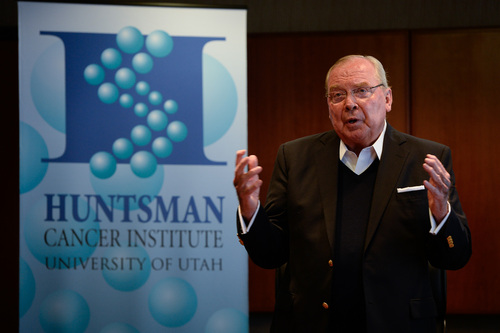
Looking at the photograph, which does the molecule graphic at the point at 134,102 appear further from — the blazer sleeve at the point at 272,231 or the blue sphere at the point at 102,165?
the blazer sleeve at the point at 272,231

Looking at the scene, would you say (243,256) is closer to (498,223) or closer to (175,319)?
(175,319)

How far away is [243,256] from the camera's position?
10.1 feet

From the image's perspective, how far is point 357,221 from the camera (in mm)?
1737

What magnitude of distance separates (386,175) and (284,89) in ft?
9.43

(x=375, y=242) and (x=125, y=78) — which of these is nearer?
(x=375, y=242)

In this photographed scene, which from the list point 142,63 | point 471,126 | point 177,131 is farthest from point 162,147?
point 471,126

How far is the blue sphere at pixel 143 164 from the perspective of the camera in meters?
3.04

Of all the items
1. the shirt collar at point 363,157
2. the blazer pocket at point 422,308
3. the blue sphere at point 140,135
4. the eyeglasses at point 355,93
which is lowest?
the blazer pocket at point 422,308

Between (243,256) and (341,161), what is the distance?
4.57 ft

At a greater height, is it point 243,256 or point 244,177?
point 244,177

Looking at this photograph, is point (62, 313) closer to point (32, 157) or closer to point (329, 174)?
point (32, 157)

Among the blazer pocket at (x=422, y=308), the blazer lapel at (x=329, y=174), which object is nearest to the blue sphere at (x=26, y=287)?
the blazer lapel at (x=329, y=174)

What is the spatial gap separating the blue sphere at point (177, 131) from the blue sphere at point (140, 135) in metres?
0.13

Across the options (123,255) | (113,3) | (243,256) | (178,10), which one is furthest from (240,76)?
(123,255)
